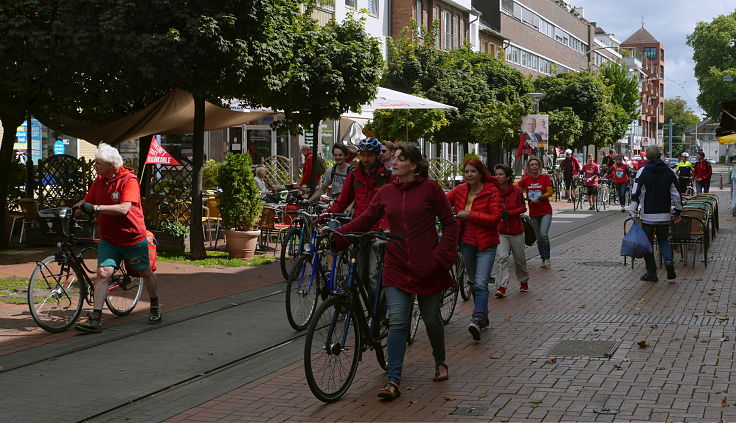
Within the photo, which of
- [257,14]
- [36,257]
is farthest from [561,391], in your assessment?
[36,257]

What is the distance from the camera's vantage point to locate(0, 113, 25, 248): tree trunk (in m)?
16.3

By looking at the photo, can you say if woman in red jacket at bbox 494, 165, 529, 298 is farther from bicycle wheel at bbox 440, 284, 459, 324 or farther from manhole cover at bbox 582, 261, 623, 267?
manhole cover at bbox 582, 261, 623, 267

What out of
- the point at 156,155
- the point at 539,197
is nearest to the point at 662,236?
the point at 539,197

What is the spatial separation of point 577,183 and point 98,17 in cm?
2229

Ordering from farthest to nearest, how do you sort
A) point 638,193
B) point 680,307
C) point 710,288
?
point 638,193 < point 710,288 < point 680,307

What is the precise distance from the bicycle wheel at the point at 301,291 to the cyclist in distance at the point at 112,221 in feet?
5.17

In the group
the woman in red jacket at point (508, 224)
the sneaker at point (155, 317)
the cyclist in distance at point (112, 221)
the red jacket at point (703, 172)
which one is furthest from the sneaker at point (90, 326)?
the red jacket at point (703, 172)

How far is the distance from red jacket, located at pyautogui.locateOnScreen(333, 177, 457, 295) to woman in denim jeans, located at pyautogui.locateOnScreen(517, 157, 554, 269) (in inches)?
310

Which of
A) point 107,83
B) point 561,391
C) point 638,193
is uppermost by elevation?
point 107,83

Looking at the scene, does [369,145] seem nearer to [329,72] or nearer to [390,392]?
[390,392]

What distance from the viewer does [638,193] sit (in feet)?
45.4

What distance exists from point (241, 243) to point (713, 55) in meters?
102

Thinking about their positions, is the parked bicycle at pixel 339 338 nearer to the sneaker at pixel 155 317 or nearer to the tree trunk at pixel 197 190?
the sneaker at pixel 155 317

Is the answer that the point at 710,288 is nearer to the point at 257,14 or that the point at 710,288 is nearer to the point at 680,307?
the point at 680,307
